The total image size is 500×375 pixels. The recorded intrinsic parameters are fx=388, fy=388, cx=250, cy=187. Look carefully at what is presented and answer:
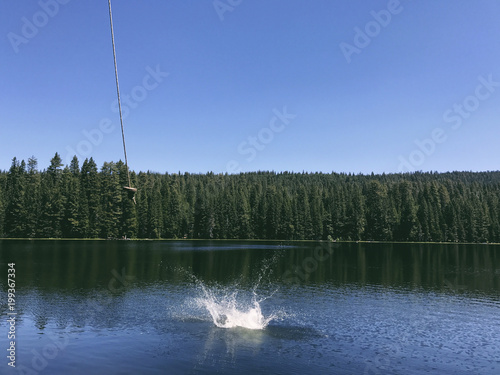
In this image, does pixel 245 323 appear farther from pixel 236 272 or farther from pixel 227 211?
pixel 227 211

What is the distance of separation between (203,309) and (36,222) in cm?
11692

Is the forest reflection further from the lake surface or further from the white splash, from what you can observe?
the white splash

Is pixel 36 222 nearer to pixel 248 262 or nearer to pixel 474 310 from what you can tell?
pixel 248 262

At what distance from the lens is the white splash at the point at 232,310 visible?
28797 millimetres

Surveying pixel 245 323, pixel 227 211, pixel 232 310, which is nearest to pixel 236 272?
pixel 232 310

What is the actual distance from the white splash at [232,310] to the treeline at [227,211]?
105165 mm

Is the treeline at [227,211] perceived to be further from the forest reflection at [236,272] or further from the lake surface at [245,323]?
the lake surface at [245,323]

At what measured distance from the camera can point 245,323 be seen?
94.5 feet

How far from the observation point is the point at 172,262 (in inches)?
2623

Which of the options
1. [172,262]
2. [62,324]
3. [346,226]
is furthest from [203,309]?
[346,226]

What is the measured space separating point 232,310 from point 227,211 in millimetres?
128490

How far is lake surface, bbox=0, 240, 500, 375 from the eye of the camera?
21.1 meters

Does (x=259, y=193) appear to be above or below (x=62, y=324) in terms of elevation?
above

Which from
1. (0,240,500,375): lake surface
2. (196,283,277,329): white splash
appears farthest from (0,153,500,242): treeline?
(196,283,277,329): white splash
